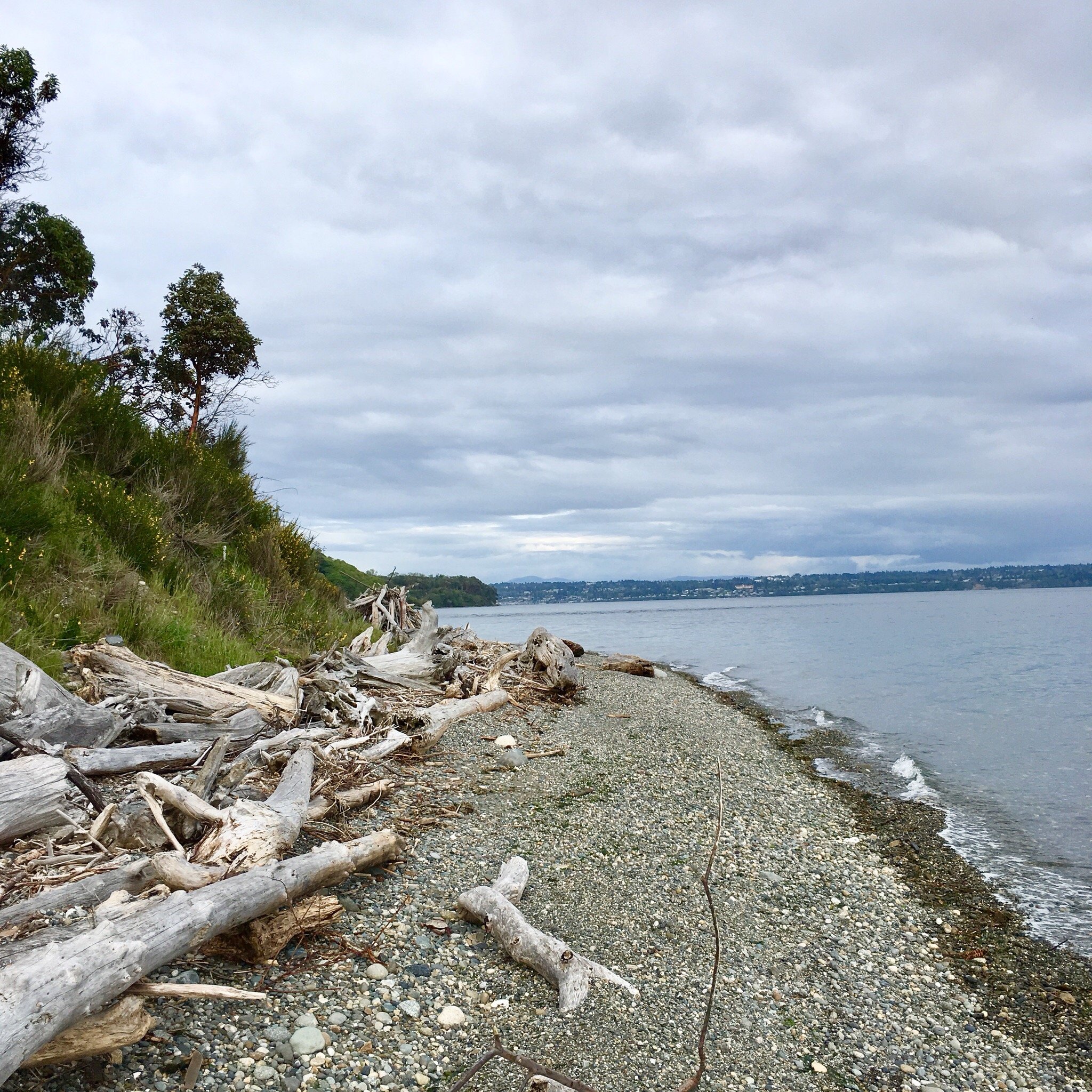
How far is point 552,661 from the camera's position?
1515cm

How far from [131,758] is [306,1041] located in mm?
3546

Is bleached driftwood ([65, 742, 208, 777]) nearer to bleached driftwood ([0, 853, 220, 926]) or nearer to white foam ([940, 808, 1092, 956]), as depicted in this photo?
bleached driftwood ([0, 853, 220, 926])

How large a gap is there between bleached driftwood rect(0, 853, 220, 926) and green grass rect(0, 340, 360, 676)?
3999mm

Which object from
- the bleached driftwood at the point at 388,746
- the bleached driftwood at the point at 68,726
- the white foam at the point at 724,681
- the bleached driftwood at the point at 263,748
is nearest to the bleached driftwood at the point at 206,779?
the bleached driftwood at the point at 263,748

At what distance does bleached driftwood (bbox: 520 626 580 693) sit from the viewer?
14953mm

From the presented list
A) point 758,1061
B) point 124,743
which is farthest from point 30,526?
point 758,1061

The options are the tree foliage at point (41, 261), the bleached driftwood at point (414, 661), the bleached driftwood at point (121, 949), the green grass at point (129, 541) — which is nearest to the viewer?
the bleached driftwood at point (121, 949)

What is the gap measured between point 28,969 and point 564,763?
24.5 ft

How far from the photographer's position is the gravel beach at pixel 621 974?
3.47 meters

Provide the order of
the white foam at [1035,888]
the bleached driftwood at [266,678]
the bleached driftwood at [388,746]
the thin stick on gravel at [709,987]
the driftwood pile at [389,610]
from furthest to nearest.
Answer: the driftwood pile at [389,610] → the bleached driftwood at [266,678] → the bleached driftwood at [388,746] → the white foam at [1035,888] → the thin stick on gravel at [709,987]

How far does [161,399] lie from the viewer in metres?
Result: 22.1

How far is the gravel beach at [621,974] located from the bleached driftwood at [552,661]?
6.25 meters

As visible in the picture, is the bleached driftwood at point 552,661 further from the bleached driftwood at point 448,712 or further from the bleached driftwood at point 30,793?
the bleached driftwood at point 30,793

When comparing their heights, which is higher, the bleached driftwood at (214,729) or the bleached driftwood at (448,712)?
the bleached driftwood at (214,729)
